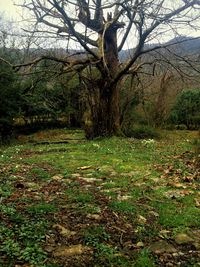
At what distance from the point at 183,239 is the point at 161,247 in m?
0.43

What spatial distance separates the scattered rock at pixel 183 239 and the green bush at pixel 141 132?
14603mm

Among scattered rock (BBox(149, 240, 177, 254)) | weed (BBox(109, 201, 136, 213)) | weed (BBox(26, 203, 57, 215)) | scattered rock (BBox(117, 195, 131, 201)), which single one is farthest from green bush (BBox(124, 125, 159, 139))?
scattered rock (BBox(149, 240, 177, 254))

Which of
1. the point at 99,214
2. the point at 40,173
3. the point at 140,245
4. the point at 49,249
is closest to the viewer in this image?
the point at 49,249

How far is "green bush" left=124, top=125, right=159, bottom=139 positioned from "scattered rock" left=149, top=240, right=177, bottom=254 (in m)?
14.8

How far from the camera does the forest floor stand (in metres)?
4.82

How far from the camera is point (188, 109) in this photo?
28891 millimetres

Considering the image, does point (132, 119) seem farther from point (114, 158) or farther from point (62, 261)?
point (62, 261)

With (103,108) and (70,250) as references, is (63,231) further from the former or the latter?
(103,108)

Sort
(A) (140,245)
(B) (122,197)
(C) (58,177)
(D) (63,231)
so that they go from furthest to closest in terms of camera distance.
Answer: (C) (58,177)
(B) (122,197)
(D) (63,231)
(A) (140,245)

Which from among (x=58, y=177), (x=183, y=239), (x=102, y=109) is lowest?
(x=183, y=239)

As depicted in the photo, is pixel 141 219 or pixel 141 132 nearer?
pixel 141 219

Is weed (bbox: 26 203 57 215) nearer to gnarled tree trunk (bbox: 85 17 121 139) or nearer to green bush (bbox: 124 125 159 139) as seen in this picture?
gnarled tree trunk (bbox: 85 17 121 139)

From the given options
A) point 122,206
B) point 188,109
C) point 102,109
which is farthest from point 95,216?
point 188,109

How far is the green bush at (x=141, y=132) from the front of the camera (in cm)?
2028
